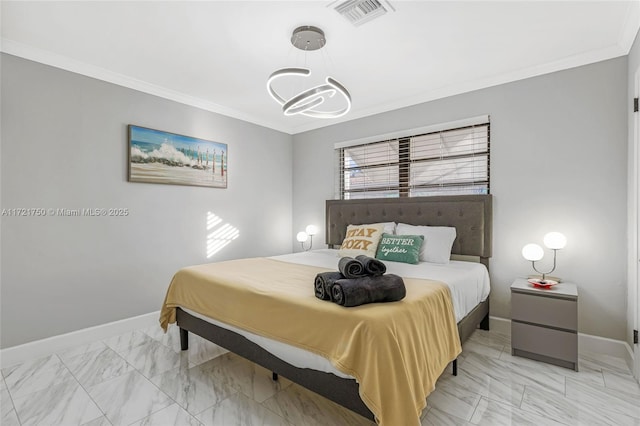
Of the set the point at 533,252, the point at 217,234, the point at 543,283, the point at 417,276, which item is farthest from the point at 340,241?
the point at 543,283

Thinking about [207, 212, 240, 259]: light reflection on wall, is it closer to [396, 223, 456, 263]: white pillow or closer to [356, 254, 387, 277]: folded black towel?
[396, 223, 456, 263]: white pillow

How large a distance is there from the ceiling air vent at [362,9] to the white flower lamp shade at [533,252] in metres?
2.29

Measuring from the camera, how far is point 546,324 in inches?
95.7

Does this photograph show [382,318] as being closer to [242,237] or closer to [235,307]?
[235,307]

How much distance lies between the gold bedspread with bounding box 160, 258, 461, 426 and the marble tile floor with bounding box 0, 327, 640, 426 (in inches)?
16.8

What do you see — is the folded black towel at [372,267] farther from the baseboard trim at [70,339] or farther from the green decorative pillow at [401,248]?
the baseboard trim at [70,339]

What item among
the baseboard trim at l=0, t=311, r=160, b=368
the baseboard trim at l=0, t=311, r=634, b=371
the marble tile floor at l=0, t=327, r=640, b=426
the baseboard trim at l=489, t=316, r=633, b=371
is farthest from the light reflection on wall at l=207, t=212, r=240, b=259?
the baseboard trim at l=489, t=316, r=633, b=371

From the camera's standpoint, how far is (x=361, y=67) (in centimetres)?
299

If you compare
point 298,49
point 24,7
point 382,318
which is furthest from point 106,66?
point 382,318

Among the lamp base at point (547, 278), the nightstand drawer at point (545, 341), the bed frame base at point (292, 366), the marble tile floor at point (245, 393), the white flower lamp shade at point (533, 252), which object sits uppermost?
the white flower lamp shade at point (533, 252)

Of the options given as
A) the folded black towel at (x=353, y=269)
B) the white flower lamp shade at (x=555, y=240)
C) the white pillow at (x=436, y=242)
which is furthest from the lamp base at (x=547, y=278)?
the folded black towel at (x=353, y=269)

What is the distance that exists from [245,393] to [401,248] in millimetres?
1846

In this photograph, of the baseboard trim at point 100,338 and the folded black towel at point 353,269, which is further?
the baseboard trim at point 100,338

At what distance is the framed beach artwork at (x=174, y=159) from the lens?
3270 millimetres
